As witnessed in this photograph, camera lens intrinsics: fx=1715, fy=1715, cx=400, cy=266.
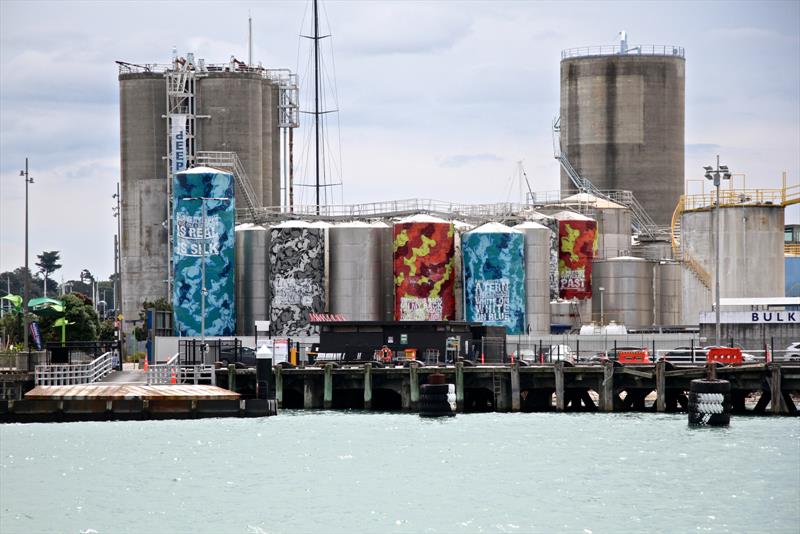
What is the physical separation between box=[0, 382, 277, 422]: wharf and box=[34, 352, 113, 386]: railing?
3.34 m

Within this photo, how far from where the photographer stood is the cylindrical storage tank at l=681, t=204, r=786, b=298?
122 m

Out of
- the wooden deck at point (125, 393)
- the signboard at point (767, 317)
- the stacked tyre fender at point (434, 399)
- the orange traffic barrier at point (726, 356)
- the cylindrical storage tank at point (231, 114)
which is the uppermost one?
the cylindrical storage tank at point (231, 114)

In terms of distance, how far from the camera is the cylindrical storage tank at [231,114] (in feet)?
470

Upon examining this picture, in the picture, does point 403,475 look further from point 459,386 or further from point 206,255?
point 206,255

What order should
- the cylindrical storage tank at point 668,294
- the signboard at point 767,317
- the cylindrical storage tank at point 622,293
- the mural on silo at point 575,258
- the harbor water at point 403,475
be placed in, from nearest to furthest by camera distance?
the harbor water at point 403,475 < the signboard at point 767,317 < the cylindrical storage tank at point 622,293 < the mural on silo at point 575,258 < the cylindrical storage tank at point 668,294

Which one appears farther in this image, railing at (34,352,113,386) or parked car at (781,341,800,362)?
parked car at (781,341,800,362)

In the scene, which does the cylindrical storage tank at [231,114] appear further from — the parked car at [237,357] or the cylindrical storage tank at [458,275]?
the parked car at [237,357]

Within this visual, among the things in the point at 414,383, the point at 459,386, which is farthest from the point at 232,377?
the point at 459,386

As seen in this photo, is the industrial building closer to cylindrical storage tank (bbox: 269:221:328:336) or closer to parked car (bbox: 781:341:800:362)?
cylindrical storage tank (bbox: 269:221:328:336)

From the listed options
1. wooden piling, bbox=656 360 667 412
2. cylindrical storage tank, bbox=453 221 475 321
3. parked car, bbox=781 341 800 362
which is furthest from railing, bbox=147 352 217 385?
cylindrical storage tank, bbox=453 221 475 321

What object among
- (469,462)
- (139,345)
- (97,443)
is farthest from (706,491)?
(139,345)

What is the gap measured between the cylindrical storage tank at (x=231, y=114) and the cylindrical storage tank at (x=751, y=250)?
135ft

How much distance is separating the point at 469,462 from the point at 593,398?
34.5m

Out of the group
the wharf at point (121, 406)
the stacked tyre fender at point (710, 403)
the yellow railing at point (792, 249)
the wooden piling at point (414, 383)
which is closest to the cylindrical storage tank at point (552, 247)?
the yellow railing at point (792, 249)
